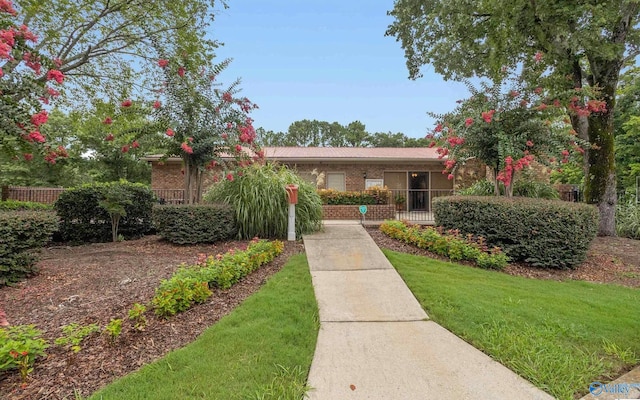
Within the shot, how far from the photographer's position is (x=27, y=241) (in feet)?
14.3

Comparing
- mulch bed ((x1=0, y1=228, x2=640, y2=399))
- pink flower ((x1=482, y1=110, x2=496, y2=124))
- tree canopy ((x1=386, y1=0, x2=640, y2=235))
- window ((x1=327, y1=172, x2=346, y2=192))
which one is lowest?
mulch bed ((x1=0, y1=228, x2=640, y2=399))

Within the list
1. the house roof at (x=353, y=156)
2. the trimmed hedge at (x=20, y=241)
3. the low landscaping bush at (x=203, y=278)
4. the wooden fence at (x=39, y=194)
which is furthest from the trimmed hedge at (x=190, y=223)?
the house roof at (x=353, y=156)

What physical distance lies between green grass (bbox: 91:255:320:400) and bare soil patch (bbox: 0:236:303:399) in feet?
0.75

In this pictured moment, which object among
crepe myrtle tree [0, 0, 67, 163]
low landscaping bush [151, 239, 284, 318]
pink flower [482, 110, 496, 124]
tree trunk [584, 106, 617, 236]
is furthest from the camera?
tree trunk [584, 106, 617, 236]

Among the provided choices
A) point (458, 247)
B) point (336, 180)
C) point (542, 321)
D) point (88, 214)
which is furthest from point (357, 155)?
point (542, 321)

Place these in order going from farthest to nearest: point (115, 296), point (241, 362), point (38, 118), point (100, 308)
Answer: point (38, 118) → point (115, 296) → point (100, 308) → point (241, 362)

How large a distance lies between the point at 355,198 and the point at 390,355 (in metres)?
8.56

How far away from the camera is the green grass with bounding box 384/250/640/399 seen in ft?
8.06

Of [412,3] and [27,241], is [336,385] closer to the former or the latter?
[27,241]

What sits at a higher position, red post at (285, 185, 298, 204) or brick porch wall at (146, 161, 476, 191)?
brick porch wall at (146, 161, 476, 191)

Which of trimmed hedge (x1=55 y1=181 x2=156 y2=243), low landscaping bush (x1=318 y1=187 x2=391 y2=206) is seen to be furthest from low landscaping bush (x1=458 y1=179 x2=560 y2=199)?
trimmed hedge (x1=55 y1=181 x2=156 y2=243)

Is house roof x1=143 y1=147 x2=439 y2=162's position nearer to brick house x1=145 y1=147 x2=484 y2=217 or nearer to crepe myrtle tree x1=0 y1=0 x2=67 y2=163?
brick house x1=145 y1=147 x2=484 y2=217

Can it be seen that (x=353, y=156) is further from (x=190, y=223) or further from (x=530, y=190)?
(x=190, y=223)

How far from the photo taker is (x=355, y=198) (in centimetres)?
1105
